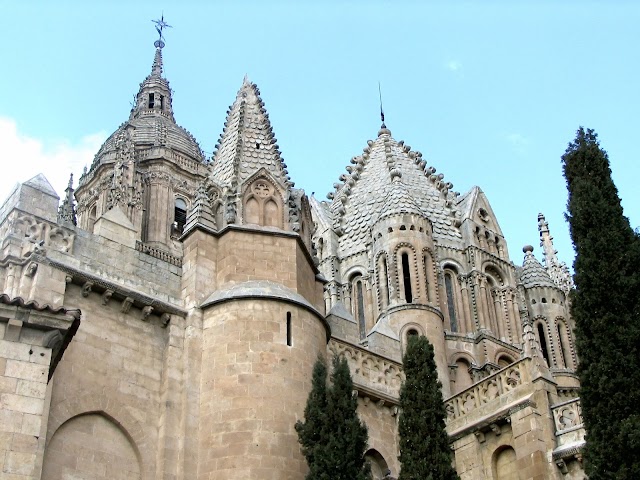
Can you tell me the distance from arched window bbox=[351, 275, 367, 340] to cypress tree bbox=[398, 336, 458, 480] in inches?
518

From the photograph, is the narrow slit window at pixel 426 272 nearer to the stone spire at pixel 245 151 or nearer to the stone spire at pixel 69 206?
the stone spire at pixel 245 151

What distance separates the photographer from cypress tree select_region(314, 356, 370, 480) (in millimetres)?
16094

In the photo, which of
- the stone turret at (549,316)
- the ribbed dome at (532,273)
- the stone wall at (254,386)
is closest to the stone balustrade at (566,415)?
the stone wall at (254,386)

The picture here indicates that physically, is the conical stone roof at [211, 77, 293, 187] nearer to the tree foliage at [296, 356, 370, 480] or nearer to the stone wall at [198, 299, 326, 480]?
the stone wall at [198, 299, 326, 480]

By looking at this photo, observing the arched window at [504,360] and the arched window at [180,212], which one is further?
the arched window at [180,212]

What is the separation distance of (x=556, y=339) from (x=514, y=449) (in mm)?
14048

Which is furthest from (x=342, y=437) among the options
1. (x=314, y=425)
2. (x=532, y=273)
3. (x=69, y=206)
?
(x=69, y=206)

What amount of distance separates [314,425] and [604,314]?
5252 millimetres

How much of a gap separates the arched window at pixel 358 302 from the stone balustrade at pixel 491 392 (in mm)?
9660

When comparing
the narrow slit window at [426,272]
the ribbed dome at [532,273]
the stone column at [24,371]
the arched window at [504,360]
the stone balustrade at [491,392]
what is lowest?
the stone column at [24,371]

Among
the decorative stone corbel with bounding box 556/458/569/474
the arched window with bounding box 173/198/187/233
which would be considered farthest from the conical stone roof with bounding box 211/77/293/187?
the arched window with bounding box 173/198/187/233

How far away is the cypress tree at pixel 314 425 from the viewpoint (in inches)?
647

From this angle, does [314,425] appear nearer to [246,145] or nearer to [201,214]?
[201,214]

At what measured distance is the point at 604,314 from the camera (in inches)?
615
